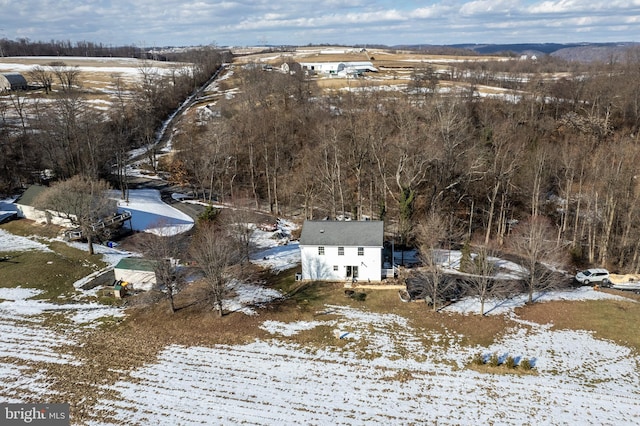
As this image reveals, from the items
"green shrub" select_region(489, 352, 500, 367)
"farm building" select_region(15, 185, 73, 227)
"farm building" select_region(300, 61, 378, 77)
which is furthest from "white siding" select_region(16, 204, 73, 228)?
"farm building" select_region(300, 61, 378, 77)

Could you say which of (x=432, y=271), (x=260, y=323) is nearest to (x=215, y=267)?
(x=260, y=323)

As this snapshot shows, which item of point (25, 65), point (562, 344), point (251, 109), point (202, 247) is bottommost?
point (562, 344)

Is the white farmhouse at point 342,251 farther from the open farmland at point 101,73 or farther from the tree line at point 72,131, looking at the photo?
the open farmland at point 101,73

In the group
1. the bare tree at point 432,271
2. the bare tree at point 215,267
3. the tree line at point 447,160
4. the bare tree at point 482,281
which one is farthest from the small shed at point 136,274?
the bare tree at point 482,281

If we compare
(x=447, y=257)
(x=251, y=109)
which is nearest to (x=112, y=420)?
(x=447, y=257)

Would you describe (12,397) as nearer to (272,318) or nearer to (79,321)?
(79,321)

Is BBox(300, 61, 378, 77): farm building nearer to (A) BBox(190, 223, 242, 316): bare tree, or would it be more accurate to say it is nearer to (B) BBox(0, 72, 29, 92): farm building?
(B) BBox(0, 72, 29, 92): farm building

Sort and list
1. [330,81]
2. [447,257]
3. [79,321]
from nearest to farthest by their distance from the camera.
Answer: [79,321]
[447,257]
[330,81]
